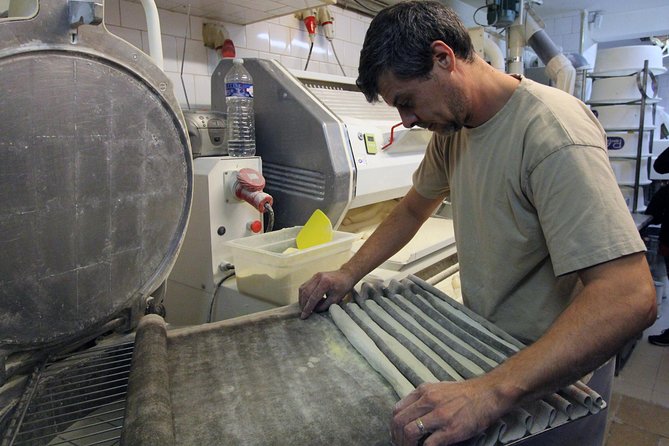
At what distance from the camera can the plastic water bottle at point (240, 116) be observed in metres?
1.59

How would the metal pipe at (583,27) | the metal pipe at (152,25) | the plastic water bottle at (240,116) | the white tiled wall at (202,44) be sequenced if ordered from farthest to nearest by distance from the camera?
the metal pipe at (583,27)
the white tiled wall at (202,44)
the plastic water bottle at (240,116)
the metal pipe at (152,25)

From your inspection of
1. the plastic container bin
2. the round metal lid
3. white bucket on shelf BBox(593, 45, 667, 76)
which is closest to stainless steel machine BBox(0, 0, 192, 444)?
the round metal lid

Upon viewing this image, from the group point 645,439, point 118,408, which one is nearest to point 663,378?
point 645,439

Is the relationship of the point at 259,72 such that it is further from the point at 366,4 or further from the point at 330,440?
the point at 366,4

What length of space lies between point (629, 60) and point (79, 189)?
15.7 ft

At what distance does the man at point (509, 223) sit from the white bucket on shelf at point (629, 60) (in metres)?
3.95

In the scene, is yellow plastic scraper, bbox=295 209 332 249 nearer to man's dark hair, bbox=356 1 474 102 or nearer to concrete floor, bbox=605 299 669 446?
man's dark hair, bbox=356 1 474 102

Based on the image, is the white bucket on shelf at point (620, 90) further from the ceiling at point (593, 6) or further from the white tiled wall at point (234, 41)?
the white tiled wall at point (234, 41)

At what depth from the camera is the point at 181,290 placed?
1502 mm

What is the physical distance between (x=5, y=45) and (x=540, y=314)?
1092 millimetres

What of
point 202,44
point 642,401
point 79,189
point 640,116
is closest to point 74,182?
point 79,189

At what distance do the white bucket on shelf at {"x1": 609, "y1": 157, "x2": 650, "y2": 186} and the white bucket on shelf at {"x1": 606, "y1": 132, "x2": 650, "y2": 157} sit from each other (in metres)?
0.06

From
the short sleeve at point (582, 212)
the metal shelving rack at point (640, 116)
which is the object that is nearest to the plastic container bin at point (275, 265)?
the short sleeve at point (582, 212)

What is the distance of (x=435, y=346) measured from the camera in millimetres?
888
